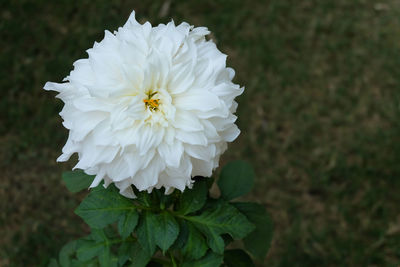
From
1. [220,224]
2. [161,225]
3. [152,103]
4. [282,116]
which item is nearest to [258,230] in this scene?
[220,224]

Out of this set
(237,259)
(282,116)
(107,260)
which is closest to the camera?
(107,260)

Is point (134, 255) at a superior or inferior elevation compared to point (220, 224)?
inferior

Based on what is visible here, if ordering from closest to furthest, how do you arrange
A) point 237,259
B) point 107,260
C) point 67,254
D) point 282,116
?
point 107,260, point 237,259, point 67,254, point 282,116

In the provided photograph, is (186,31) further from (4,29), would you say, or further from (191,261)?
(4,29)

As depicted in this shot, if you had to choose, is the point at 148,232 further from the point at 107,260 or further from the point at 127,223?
the point at 107,260

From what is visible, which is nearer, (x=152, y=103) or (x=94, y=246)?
(x=152, y=103)

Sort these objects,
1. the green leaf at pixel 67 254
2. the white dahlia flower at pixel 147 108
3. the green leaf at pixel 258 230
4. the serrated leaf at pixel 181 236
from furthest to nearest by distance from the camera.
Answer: the green leaf at pixel 67 254 → the green leaf at pixel 258 230 → the serrated leaf at pixel 181 236 → the white dahlia flower at pixel 147 108

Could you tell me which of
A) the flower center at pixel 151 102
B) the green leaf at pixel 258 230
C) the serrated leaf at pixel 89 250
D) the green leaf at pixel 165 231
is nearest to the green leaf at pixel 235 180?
the green leaf at pixel 258 230

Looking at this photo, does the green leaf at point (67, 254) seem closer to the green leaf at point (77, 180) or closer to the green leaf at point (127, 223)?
the green leaf at point (77, 180)
